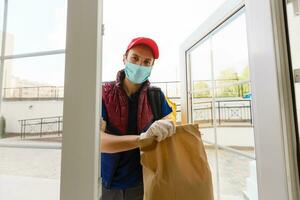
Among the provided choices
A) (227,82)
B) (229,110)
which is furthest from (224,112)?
(227,82)

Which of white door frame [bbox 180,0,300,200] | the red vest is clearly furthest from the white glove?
white door frame [bbox 180,0,300,200]

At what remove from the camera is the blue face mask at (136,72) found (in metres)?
1.02

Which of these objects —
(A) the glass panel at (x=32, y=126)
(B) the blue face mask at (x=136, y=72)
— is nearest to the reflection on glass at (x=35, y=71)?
(A) the glass panel at (x=32, y=126)

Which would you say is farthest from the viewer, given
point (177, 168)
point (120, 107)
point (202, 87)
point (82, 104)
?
point (202, 87)

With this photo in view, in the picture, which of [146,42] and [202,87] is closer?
[146,42]

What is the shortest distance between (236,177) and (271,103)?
0.60 metres

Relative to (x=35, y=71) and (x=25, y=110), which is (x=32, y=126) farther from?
(x=35, y=71)

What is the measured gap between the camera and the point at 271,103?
1.95 ft

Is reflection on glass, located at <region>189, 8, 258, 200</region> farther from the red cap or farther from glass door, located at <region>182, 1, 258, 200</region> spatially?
the red cap

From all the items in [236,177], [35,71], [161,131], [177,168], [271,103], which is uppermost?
[35,71]

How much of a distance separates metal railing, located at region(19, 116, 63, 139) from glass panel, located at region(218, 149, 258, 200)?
0.81 m

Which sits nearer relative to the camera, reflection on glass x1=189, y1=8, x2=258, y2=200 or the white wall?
the white wall

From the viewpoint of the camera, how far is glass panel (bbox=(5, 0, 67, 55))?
622mm

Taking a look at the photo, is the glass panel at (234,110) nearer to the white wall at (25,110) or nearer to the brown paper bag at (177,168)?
the brown paper bag at (177,168)
